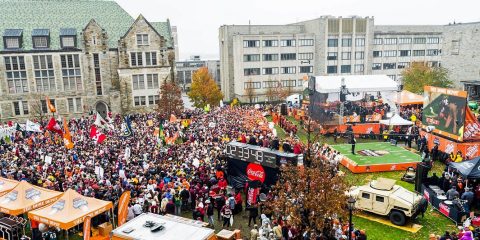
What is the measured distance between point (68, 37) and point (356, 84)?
42729mm

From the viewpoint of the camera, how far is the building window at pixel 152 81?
2311 inches

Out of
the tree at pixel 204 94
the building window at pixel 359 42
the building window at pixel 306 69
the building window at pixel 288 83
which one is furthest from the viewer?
the building window at pixel 359 42

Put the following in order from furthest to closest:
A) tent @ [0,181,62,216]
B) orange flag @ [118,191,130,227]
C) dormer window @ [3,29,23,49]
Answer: dormer window @ [3,29,23,49], tent @ [0,181,62,216], orange flag @ [118,191,130,227]

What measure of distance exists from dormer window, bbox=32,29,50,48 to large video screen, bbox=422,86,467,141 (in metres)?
51.5

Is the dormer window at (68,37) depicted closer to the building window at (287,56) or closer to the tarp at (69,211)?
the building window at (287,56)

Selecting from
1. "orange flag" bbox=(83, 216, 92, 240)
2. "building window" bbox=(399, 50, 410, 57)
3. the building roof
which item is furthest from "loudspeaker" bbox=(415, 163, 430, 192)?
"building window" bbox=(399, 50, 410, 57)

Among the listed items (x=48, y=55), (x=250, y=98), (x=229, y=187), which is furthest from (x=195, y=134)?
(x=250, y=98)

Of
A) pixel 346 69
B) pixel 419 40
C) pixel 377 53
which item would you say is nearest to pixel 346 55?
pixel 346 69

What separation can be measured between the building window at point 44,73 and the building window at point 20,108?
9.74ft

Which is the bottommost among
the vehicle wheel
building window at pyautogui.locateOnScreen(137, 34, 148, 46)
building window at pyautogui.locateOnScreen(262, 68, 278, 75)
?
the vehicle wheel

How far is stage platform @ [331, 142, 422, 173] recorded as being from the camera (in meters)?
27.3

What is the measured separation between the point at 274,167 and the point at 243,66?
56554 millimetres

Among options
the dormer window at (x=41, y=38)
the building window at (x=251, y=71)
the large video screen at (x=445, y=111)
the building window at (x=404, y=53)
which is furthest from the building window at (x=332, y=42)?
the dormer window at (x=41, y=38)

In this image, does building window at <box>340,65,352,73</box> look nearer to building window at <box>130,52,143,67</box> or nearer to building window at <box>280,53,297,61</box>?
building window at <box>280,53,297,61</box>
